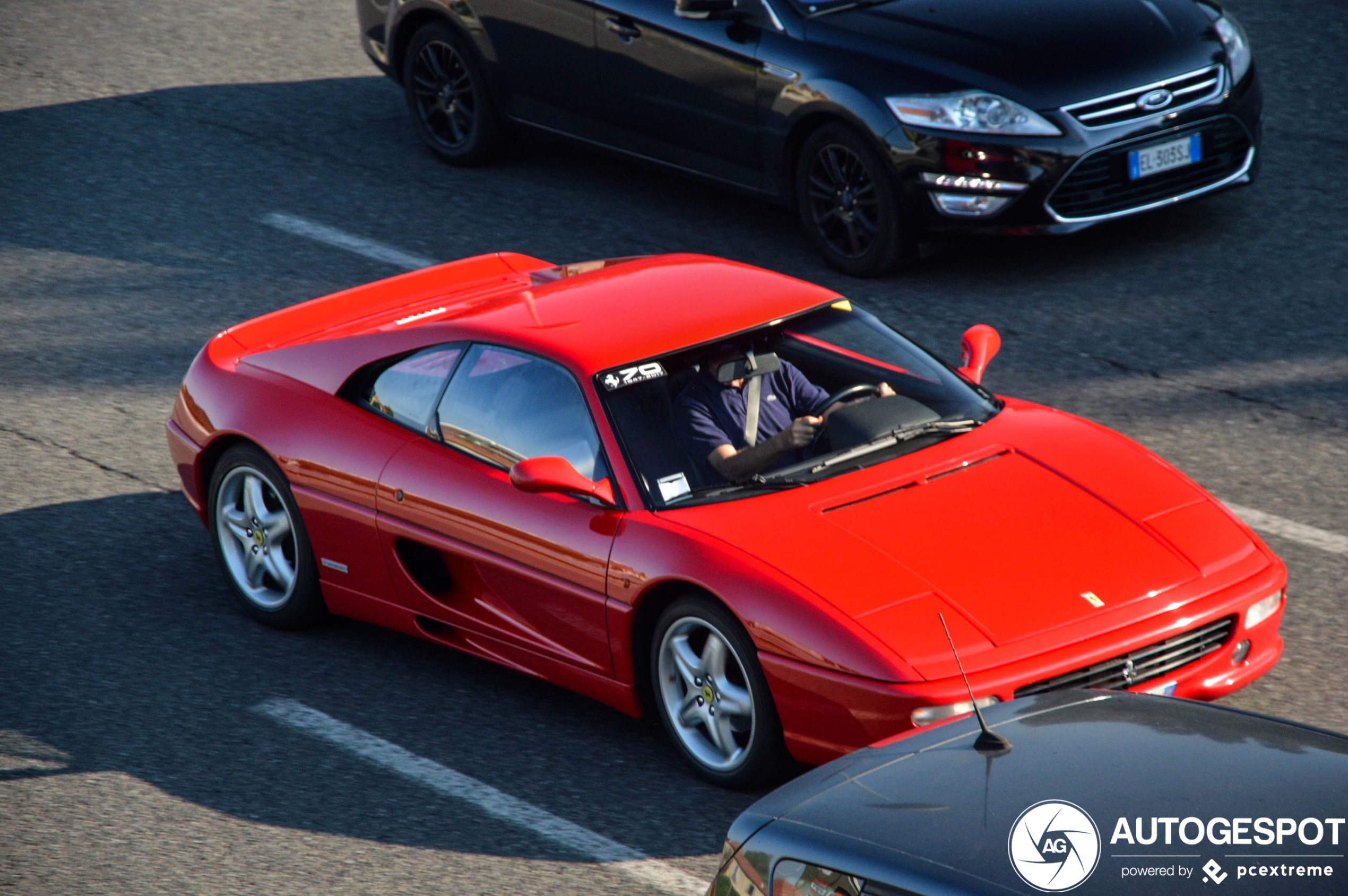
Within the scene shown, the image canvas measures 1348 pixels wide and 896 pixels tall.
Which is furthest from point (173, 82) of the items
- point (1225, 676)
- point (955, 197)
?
point (1225, 676)

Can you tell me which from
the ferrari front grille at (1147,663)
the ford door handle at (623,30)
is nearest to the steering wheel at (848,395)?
the ferrari front grille at (1147,663)

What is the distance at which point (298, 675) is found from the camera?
6301 mm

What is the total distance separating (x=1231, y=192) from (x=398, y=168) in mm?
5108

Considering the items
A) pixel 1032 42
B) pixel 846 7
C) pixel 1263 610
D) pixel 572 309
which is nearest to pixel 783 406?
pixel 572 309

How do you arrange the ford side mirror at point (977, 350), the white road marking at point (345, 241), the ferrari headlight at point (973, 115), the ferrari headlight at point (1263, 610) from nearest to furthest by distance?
the ferrari headlight at point (1263, 610)
the ford side mirror at point (977, 350)
the ferrari headlight at point (973, 115)
the white road marking at point (345, 241)

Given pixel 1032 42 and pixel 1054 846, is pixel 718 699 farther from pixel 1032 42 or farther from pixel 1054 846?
pixel 1032 42

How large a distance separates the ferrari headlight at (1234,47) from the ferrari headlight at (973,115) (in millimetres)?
1222

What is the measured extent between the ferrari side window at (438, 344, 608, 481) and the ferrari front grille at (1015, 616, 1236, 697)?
1.59 m

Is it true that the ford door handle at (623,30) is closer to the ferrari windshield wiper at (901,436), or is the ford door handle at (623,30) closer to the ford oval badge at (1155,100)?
the ford oval badge at (1155,100)

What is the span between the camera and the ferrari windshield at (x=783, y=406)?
564cm

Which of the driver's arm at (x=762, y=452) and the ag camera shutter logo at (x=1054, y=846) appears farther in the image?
the driver's arm at (x=762, y=452)

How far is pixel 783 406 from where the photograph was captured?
602 cm

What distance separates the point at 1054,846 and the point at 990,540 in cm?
216

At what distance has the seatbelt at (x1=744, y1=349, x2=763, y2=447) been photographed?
19.2ft
